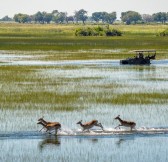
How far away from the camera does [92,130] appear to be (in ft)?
83.8

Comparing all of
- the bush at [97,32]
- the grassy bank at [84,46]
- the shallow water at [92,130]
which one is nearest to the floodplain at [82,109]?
the shallow water at [92,130]

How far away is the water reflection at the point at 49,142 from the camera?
918 inches

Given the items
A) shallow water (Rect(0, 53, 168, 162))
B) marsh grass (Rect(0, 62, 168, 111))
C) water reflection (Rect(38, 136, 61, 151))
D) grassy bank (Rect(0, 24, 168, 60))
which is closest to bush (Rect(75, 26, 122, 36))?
grassy bank (Rect(0, 24, 168, 60))

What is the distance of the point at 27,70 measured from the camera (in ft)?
161

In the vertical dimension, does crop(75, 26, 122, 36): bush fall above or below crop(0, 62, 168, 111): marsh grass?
below

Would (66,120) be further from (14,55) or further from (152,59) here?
(14,55)

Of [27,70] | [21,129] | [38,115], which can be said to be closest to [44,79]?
[27,70]

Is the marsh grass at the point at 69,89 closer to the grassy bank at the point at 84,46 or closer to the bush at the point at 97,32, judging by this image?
the grassy bank at the point at 84,46

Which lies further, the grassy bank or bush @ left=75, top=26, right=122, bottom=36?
bush @ left=75, top=26, right=122, bottom=36

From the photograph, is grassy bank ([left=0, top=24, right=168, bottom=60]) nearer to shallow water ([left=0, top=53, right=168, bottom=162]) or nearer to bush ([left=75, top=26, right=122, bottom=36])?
bush ([left=75, top=26, right=122, bottom=36])

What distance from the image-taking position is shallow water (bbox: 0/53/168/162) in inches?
870

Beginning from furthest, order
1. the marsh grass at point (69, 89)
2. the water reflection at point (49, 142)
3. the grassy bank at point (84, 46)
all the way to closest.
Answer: the grassy bank at point (84, 46) < the marsh grass at point (69, 89) < the water reflection at point (49, 142)

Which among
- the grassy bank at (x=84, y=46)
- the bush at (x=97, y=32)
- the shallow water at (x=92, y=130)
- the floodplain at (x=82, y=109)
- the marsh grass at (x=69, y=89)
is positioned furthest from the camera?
the bush at (x=97, y=32)

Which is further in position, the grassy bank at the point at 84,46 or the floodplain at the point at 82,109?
the grassy bank at the point at 84,46
